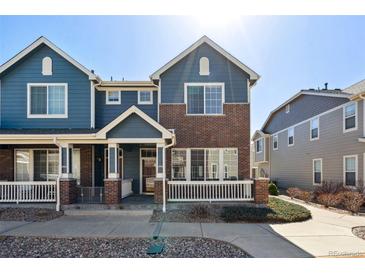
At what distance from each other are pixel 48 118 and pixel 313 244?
1253 cm

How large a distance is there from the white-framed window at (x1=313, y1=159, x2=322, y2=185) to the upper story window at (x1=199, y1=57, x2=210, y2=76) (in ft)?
34.4

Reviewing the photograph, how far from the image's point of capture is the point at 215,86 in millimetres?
13344

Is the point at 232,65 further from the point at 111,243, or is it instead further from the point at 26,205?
the point at 26,205

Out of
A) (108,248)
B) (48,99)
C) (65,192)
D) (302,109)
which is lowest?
(108,248)

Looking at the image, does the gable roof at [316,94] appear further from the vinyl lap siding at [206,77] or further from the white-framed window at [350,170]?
the vinyl lap siding at [206,77]

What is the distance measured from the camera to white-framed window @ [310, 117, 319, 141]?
18.5 meters

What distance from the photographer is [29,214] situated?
34.9ft

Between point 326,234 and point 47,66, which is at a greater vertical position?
point 47,66

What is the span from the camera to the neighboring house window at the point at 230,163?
13008 millimetres

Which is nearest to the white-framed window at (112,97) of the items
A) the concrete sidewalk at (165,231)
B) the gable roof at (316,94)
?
the concrete sidewalk at (165,231)

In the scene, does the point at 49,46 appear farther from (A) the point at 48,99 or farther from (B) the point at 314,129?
(B) the point at 314,129

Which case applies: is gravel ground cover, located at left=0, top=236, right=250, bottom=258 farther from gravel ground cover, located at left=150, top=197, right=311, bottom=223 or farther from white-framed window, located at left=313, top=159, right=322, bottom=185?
white-framed window, located at left=313, top=159, right=322, bottom=185

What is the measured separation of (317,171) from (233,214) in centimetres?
1098

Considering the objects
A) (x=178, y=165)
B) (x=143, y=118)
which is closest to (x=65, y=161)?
(x=143, y=118)
